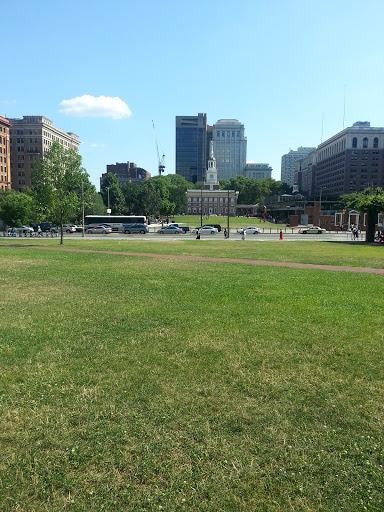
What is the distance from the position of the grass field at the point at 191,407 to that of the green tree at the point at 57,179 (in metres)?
23.9

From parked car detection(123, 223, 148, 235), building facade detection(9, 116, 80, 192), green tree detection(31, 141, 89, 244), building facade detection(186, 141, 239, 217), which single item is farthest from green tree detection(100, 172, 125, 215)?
green tree detection(31, 141, 89, 244)

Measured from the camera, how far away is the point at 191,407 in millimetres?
5031

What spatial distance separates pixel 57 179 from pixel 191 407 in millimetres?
30953

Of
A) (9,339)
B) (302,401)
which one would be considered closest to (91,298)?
(9,339)

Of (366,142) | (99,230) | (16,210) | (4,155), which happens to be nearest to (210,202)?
(366,142)

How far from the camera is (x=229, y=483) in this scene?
12.2 feet

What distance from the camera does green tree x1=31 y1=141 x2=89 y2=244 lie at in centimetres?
3161

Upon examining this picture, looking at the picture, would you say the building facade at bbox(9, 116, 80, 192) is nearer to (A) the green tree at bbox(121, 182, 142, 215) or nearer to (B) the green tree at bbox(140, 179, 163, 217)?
(A) the green tree at bbox(121, 182, 142, 215)

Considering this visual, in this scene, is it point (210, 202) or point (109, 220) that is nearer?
→ point (109, 220)

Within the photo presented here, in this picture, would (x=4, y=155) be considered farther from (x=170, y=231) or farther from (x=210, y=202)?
(x=210, y=202)

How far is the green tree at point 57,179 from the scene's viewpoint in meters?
31.6

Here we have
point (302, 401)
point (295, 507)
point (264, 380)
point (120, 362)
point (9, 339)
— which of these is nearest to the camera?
point (295, 507)

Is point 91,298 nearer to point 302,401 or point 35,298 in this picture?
point 35,298

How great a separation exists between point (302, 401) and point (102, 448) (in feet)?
9.23
